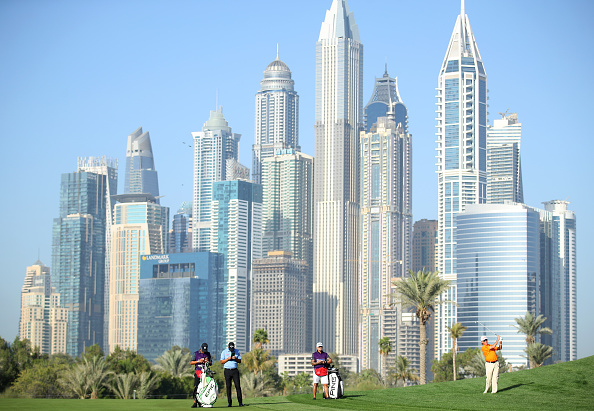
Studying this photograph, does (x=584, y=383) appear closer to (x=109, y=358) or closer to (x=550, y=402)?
(x=550, y=402)

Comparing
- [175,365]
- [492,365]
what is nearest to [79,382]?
[175,365]

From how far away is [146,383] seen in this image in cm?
8488

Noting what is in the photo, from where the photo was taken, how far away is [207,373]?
3431 centimetres

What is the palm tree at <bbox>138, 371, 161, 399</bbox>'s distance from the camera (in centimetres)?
7975

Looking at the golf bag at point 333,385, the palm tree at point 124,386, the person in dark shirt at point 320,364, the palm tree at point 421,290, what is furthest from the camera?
the palm tree at point 421,290

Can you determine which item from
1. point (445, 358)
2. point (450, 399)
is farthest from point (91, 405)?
point (445, 358)

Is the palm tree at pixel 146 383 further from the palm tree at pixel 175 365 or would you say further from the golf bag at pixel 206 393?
the golf bag at pixel 206 393

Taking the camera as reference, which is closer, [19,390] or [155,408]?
[155,408]

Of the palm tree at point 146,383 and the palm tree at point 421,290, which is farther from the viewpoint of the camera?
the palm tree at point 421,290

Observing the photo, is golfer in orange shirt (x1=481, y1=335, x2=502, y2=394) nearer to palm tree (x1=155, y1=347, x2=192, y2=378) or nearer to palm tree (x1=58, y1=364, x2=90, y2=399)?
palm tree (x1=58, y1=364, x2=90, y2=399)

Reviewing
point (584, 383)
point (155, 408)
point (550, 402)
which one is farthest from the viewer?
point (584, 383)

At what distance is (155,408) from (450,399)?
40.4 feet

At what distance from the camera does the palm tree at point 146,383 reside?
7975cm

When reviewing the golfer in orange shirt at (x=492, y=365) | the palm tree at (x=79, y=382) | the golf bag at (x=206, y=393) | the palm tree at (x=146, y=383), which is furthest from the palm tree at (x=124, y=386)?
the golf bag at (x=206, y=393)
